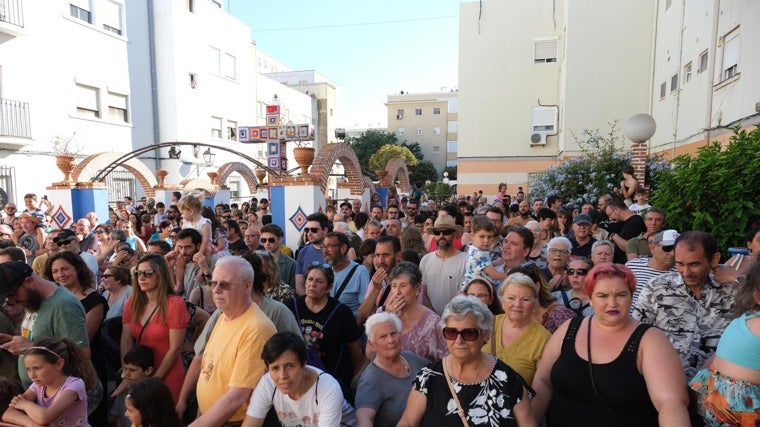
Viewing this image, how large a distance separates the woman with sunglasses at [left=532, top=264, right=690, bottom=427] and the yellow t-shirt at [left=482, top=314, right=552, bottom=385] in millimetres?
227

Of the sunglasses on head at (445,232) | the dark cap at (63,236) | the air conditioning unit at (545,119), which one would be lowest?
the dark cap at (63,236)

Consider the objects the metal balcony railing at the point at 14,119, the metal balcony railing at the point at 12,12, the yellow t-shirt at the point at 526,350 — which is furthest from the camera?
the metal balcony railing at the point at 12,12

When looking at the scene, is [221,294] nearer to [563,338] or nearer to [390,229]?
[563,338]

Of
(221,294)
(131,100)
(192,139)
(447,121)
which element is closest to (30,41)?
(131,100)

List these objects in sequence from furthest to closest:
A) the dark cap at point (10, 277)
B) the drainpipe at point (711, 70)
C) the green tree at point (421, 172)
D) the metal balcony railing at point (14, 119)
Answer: the green tree at point (421, 172) → the metal balcony railing at point (14, 119) → the drainpipe at point (711, 70) → the dark cap at point (10, 277)

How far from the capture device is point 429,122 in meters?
53.5

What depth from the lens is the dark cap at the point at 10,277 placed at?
112 inches

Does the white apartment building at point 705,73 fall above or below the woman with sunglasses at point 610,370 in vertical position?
above

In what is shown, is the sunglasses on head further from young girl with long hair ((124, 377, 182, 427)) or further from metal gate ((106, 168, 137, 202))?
metal gate ((106, 168, 137, 202))

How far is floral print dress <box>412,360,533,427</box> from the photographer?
2070 mm

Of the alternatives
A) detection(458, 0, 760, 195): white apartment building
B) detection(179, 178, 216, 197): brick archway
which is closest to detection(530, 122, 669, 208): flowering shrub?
detection(458, 0, 760, 195): white apartment building

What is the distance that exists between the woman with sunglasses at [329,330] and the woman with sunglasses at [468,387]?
96 centimetres

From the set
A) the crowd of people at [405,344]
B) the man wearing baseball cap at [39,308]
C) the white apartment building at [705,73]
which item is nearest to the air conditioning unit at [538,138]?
the white apartment building at [705,73]

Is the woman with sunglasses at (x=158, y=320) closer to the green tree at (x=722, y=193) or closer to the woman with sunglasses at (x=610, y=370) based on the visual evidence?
the woman with sunglasses at (x=610, y=370)
